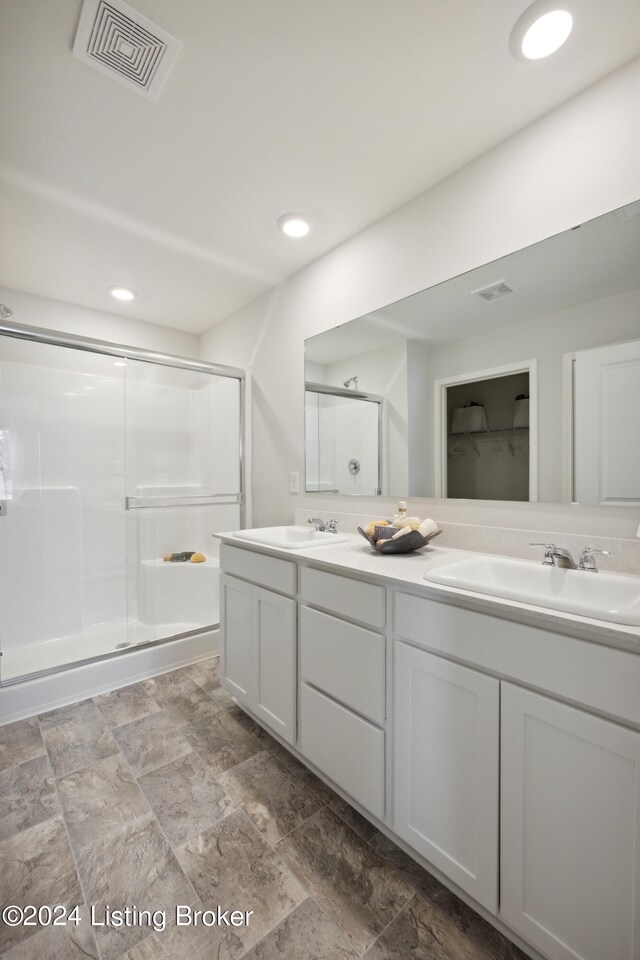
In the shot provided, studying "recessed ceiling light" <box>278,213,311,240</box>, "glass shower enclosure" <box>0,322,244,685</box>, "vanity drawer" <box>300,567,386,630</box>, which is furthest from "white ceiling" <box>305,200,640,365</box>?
"glass shower enclosure" <box>0,322,244,685</box>

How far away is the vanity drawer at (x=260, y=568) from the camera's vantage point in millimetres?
1595

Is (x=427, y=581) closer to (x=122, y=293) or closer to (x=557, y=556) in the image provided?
(x=557, y=556)

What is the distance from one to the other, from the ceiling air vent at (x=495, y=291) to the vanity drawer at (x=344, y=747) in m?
1.54

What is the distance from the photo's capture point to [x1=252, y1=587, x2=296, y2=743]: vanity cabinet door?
158 cm

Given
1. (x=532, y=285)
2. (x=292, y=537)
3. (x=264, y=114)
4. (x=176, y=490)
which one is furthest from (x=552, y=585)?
(x=176, y=490)

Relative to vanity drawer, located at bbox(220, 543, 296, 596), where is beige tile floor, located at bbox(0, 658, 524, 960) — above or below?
below

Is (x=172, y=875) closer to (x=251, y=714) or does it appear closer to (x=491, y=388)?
(x=251, y=714)

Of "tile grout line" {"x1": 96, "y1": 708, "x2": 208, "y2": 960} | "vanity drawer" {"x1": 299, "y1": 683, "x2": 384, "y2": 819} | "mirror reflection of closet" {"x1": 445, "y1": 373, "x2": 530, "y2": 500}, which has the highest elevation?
"mirror reflection of closet" {"x1": 445, "y1": 373, "x2": 530, "y2": 500}

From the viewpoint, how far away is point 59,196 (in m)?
1.85

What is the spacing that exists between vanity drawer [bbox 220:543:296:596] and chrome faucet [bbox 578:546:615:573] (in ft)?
3.10

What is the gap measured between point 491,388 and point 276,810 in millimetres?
1694

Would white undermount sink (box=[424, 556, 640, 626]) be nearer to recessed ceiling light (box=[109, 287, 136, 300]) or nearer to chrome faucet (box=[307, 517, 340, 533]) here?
chrome faucet (box=[307, 517, 340, 533])

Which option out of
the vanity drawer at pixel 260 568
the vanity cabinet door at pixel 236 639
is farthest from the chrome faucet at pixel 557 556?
the vanity cabinet door at pixel 236 639

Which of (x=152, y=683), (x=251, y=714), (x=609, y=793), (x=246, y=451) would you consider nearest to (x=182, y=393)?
(x=246, y=451)
